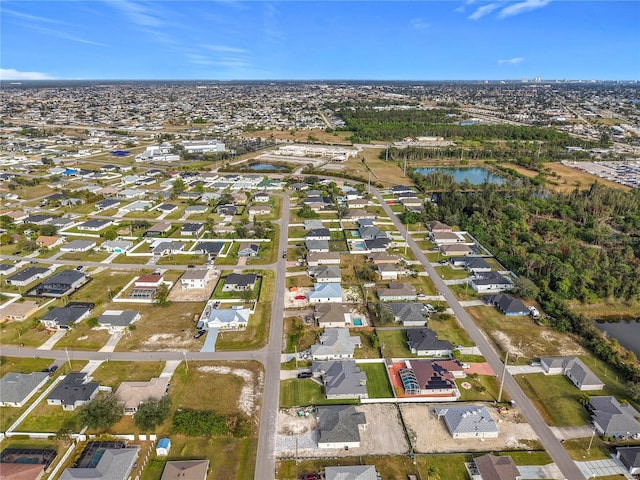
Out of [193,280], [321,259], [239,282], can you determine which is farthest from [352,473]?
[321,259]

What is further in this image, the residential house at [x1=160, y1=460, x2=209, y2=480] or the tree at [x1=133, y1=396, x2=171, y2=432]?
the tree at [x1=133, y1=396, x2=171, y2=432]

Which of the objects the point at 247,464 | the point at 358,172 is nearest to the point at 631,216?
the point at 358,172

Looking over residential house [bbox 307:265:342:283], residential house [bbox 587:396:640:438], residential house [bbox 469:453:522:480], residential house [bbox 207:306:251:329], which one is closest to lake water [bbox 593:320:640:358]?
residential house [bbox 587:396:640:438]

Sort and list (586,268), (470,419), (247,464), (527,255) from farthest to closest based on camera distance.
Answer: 1. (527,255)
2. (586,268)
3. (470,419)
4. (247,464)

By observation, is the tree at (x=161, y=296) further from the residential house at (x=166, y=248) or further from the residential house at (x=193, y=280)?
the residential house at (x=166, y=248)

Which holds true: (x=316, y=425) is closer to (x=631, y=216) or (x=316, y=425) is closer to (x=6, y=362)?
(x=6, y=362)

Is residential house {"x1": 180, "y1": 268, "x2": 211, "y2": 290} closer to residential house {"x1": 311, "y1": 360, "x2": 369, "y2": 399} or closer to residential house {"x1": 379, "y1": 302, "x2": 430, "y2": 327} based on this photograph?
residential house {"x1": 311, "y1": 360, "x2": 369, "y2": 399}
